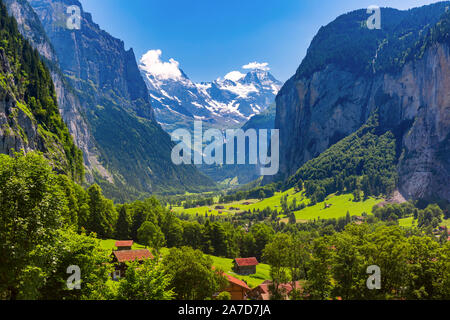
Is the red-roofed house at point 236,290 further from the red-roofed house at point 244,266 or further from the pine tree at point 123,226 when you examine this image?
the pine tree at point 123,226

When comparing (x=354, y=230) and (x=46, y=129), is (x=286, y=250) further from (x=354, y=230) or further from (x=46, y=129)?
(x=46, y=129)

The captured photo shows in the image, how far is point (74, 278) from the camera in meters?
25.2

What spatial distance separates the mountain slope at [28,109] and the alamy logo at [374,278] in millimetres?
85533

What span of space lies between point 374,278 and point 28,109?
109294 millimetres

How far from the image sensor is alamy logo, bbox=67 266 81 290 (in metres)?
24.9

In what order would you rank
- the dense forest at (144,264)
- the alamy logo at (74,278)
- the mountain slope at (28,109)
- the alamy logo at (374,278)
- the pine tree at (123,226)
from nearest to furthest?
the dense forest at (144,264), the alamy logo at (74,278), the alamy logo at (374,278), the mountain slope at (28,109), the pine tree at (123,226)

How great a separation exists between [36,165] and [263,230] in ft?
298

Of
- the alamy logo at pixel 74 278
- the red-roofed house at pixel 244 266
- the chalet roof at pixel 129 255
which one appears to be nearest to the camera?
the alamy logo at pixel 74 278

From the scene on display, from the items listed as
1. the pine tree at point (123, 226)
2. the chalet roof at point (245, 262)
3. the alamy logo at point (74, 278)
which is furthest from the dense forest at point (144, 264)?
the pine tree at point (123, 226)

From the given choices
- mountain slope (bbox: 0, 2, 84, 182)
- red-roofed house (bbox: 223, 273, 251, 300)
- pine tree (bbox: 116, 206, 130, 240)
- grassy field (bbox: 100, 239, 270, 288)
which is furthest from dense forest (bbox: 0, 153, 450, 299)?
mountain slope (bbox: 0, 2, 84, 182)

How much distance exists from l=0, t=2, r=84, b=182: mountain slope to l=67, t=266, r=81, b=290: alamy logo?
67.8m

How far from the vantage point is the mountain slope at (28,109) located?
83812 mm

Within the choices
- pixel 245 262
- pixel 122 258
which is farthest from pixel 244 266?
pixel 122 258

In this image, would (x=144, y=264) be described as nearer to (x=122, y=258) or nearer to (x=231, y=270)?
(x=122, y=258)
